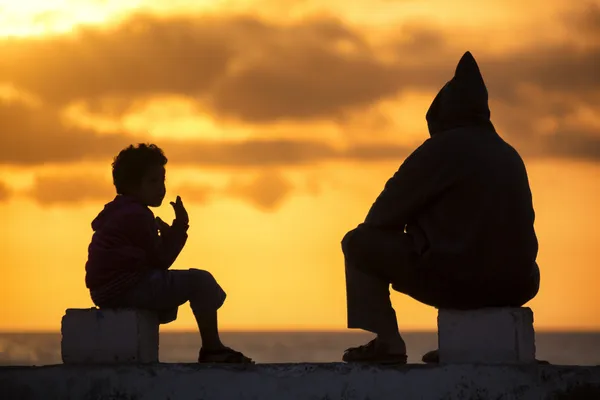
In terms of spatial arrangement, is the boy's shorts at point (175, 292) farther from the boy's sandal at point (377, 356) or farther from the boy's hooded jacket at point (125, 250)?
the boy's sandal at point (377, 356)

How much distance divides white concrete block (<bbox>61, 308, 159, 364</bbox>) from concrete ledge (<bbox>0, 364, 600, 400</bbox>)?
0.38 ft

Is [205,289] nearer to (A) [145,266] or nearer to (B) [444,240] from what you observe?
(A) [145,266]

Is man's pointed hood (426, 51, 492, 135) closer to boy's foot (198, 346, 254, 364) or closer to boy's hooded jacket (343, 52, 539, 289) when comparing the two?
boy's hooded jacket (343, 52, 539, 289)

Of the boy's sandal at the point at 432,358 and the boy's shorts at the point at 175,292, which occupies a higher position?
the boy's shorts at the point at 175,292

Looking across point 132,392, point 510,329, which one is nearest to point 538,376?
point 510,329

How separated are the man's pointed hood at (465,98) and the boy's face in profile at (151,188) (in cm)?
198

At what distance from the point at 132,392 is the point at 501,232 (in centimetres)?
262

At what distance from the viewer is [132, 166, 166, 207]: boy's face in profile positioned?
10180mm

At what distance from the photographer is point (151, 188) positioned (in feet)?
33.5

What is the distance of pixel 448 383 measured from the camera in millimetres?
9477

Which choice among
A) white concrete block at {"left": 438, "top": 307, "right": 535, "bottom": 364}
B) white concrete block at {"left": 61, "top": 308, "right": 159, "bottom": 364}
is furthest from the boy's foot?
white concrete block at {"left": 438, "top": 307, "right": 535, "bottom": 364}

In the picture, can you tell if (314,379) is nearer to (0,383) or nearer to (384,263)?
(384,263)

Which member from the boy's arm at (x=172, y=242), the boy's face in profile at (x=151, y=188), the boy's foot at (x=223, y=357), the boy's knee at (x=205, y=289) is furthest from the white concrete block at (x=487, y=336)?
the boy's face in profile at (x=151, y=188)

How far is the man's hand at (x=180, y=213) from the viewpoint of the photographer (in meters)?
10.1
